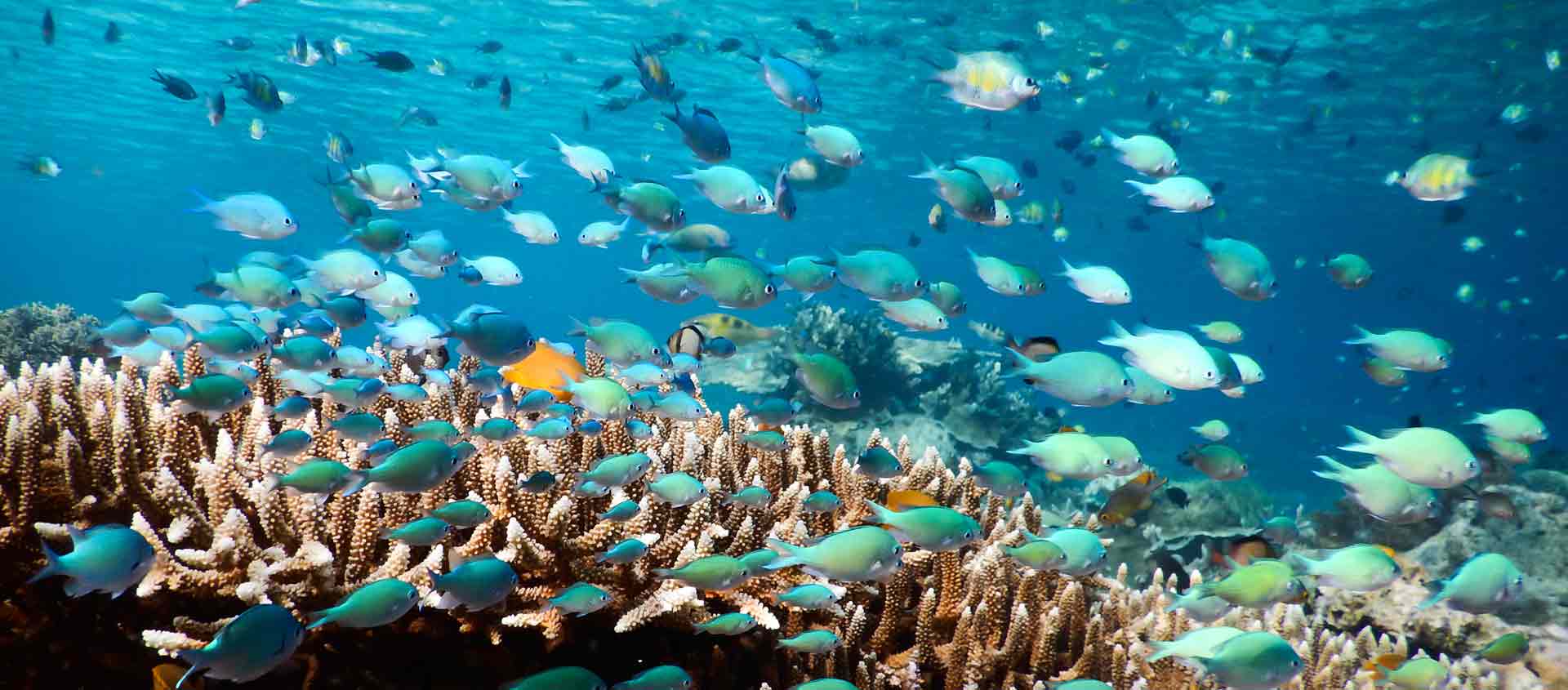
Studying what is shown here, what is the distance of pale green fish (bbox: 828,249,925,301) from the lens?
204 inches

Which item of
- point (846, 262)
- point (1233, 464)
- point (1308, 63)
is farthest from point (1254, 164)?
point (846, 262)

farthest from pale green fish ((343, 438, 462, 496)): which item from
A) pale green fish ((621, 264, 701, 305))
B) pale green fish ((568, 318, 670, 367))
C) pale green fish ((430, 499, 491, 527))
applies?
pale green fish ((621, 264, 701, 305))

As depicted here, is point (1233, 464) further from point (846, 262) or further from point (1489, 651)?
point (846, 262)

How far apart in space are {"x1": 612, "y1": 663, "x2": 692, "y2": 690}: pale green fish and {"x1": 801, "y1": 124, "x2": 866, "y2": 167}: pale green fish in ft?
13.3

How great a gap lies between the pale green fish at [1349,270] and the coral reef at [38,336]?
49.2 ft

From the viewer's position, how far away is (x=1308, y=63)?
23.4m

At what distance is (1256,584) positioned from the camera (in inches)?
153

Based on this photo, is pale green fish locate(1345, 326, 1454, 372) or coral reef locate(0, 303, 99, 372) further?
coral reef locate(0, 303, 99, 372)

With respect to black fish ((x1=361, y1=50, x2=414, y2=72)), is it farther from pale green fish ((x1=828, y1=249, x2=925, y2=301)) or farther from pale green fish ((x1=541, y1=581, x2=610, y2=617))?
pale green fish ((x1=541, y1=581, x2=610, y2=617))

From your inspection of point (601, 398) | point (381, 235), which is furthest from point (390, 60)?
point (601, 398)

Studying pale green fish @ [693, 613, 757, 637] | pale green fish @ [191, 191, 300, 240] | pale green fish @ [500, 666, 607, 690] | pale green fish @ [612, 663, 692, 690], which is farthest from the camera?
pale green fish @ [191, 191, 300, 240]

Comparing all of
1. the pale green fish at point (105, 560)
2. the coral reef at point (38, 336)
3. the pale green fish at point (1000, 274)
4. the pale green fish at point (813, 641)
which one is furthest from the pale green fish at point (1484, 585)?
the coral reef at point (38, 336)

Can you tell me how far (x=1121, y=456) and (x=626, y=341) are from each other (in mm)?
3009

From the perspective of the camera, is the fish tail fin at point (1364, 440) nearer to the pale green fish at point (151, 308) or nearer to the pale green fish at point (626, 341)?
the pale green fish at point (626, 341)
